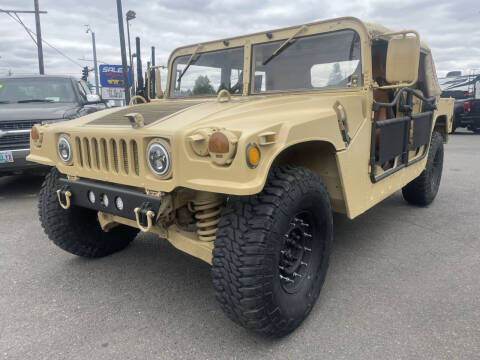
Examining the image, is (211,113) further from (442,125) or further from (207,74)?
(442,125)

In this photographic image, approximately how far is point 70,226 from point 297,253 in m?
1.77

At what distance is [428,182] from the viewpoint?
454cm

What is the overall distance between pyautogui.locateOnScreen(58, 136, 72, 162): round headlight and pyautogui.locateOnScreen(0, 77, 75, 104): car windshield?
3.98 metres

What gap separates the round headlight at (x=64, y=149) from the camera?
259 cm

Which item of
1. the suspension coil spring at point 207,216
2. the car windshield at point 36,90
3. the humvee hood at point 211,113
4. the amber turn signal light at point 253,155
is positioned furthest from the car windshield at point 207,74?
the car windshield at point 36,90

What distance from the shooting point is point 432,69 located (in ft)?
14.3

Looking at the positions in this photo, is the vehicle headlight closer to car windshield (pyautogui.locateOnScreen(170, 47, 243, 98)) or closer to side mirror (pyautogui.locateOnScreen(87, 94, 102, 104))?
car windshield (pyautogui.locateOnScreen(170, 47, 243, 98))

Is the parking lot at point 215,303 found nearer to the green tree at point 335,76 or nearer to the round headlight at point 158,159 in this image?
the round headlight at point 158,159

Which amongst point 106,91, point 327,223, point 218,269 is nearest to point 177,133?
point 218,269

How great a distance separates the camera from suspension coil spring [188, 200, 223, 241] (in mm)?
2275

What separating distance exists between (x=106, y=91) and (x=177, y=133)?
13415 millimetres

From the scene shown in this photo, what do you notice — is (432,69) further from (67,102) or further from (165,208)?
(67,102)

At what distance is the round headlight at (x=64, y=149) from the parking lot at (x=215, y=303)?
986mm

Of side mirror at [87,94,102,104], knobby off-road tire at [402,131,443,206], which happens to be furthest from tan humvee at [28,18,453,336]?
side mirror at [87,94,102,104]
